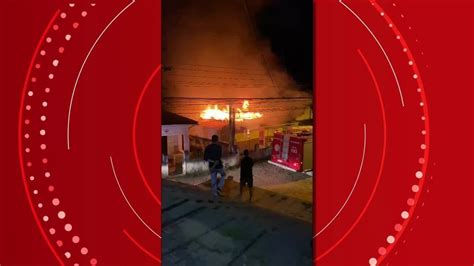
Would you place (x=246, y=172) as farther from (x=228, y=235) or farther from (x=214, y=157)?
(x=228, y=235)

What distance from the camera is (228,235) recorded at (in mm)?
3045

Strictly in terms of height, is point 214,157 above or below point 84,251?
above

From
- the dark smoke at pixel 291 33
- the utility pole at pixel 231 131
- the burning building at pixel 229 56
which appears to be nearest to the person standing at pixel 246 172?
the utility pole at pixel 231 131

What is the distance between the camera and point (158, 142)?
8.41 ft

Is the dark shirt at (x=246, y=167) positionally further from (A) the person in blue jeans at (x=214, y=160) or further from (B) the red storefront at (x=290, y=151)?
(B) the red storefront at (x=290, y=151)

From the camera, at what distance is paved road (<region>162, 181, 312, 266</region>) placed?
2.73 meters

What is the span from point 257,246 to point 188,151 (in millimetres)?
4182

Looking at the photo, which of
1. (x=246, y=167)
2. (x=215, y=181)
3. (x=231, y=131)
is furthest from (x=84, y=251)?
(x=231, y=131)

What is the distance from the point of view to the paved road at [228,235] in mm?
2727
